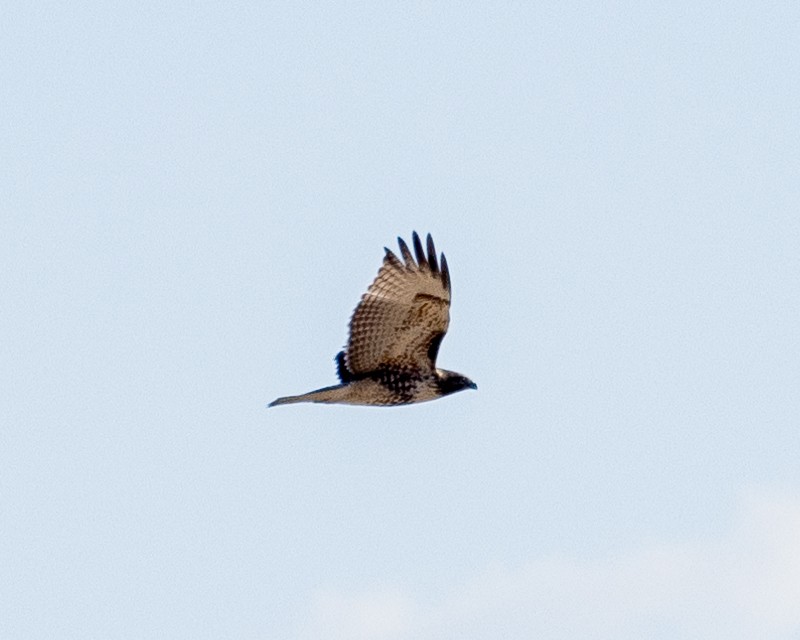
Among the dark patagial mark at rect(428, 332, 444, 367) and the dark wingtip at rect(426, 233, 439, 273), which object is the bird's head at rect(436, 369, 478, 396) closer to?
the dark patagial mark at rect(428, 332, 444, 367)

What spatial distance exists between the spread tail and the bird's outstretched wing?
265 mm

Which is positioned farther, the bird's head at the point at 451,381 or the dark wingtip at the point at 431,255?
the bird's head at the point at 451,381

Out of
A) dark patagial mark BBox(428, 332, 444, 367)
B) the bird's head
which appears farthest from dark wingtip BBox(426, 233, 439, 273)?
the bird's head

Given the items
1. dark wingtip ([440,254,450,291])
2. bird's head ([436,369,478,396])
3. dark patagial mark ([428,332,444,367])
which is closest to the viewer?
dark wingtip ([440,254,450,291])

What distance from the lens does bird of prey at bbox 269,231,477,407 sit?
1902 cm

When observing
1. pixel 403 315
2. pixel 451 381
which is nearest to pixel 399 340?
pixel 403 315

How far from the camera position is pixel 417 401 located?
64.8 ft

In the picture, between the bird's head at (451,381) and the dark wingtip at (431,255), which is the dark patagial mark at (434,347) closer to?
the bird's head at (451,381)

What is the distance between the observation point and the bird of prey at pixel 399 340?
62.4ft

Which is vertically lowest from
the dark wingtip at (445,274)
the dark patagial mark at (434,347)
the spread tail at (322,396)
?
the spread tail at (322,396)

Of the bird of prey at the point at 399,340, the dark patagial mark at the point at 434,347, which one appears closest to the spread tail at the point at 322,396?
the bird of prey at the point at 399,340

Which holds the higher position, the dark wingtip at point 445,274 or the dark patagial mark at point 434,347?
the dark wingtip at point 445,274

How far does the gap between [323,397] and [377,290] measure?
1006 millimetres

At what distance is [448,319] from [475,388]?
0.85m
